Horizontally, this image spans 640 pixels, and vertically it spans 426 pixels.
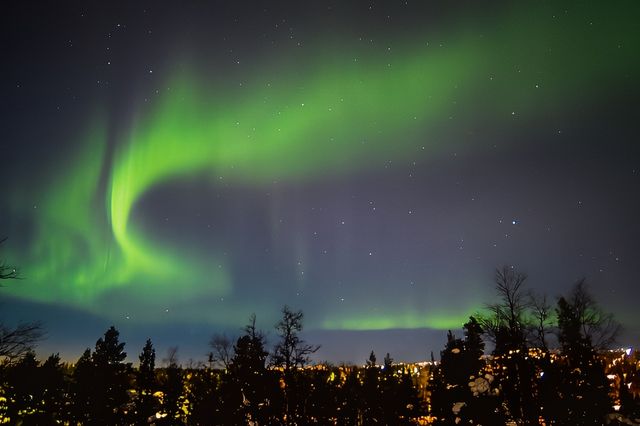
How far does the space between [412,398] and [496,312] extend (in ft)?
56.9

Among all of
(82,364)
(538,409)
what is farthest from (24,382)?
(538,409)

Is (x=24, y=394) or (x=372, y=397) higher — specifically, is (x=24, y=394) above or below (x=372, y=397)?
above

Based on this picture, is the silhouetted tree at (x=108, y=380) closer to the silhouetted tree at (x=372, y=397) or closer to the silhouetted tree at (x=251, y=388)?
the silhouetted tree at (x=251, y=388)

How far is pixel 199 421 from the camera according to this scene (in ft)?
143

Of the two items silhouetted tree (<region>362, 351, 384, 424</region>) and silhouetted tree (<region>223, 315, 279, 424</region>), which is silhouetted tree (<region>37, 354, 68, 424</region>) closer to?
silhouetted tree (<region>223, 315, 279, 424</region>)

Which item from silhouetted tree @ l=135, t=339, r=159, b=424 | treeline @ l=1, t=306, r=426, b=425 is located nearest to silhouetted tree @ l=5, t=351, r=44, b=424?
treeline @ l=1, t=306, r=426, b=425

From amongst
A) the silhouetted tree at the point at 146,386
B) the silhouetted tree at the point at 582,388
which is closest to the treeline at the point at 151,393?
the silhouetted tree at the point at 146,386

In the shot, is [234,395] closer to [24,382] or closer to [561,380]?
[24,382]

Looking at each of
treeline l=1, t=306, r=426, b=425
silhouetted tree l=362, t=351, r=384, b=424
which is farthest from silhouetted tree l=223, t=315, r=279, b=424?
silhouetted tree l=362, t=351, r=384, b=424

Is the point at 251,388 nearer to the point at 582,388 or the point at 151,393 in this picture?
the point at 151,393

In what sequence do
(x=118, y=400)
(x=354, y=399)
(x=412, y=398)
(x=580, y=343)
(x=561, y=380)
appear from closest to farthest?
(x=561, y=380), (x=580, y=343), (x=118, y=400), (x=412, y=398), (x=354, y=399)

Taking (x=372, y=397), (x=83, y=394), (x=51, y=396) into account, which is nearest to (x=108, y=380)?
(x=83, y=394)

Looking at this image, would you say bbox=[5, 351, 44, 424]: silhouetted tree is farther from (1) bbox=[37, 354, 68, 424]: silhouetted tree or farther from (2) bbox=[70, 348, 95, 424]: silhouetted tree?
(2) bbox=[70, 348, 95, 424]: silhouetted tree

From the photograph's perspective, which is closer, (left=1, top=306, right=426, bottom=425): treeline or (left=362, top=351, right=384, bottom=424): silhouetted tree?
(left=1, top=306, right=426, bottom=425): treeline
